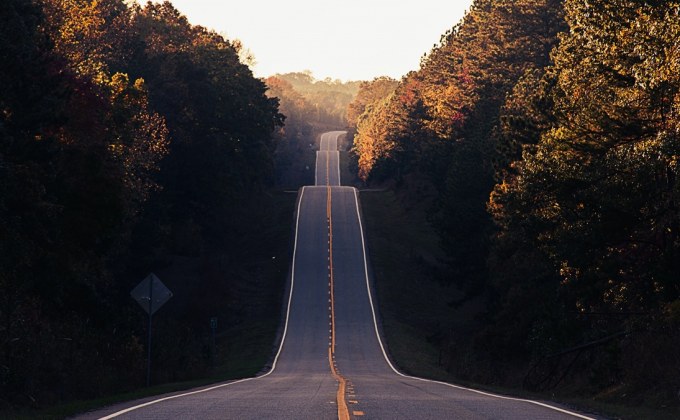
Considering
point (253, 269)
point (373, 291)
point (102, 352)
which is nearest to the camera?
point (102, 352)

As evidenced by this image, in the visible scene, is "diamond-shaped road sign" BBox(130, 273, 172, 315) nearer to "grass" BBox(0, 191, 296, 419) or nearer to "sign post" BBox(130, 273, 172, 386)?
"sign post" BBox(130, 273, 172, 386)

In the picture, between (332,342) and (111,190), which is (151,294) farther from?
(332,342)

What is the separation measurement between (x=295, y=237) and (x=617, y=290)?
56634mm

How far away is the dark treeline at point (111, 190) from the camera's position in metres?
28.7

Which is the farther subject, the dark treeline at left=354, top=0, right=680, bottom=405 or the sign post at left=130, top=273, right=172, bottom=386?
the dark treeline at left=354, top=0, right=680, bottom=405

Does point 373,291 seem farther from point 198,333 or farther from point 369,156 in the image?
point 369,156

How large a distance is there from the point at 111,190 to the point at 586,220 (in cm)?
1923

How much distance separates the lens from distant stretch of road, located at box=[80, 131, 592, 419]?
16703 mm

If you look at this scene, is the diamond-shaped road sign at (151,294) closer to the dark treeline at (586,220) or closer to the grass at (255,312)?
the grass at (255,312)

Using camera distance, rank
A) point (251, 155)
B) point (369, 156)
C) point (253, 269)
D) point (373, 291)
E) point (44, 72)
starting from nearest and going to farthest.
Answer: point (44, 72), point (373, 291), point (253, 269), point (251, 155), point (369, 156)

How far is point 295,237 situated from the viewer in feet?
285

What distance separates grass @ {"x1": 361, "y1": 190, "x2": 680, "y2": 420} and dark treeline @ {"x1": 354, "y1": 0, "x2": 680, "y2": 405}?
219 centimetres

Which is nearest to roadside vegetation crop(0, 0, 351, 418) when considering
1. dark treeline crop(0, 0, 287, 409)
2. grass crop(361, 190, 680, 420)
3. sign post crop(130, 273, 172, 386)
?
dark treeline crop(0, 0, 287, 409)

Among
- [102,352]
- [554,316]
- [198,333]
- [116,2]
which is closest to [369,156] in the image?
[116,2]
